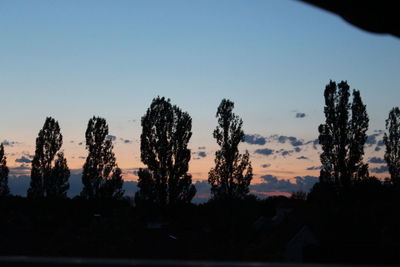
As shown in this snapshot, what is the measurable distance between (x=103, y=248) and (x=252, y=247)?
990 cm

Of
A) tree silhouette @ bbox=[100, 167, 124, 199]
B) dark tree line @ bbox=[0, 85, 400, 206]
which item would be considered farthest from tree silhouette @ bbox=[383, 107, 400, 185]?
tree silhouette @ bbox=[100, 167, 124, 199]

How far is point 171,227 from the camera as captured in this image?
48.4m

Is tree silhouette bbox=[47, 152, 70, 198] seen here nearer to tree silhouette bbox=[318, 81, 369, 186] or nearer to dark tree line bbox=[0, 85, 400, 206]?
dark tree line bbox=[0, 85, 400, 206]

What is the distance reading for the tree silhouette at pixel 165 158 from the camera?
44500 mm

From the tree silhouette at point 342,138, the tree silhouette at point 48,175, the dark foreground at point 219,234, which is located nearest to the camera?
the dark foreground at point 219,234

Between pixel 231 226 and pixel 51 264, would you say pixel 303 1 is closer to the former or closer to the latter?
pixel 51 264

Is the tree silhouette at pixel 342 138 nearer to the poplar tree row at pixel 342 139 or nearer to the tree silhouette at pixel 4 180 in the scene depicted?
Result: the poplar tree row at pixel 342 139

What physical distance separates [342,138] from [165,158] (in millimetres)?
16300

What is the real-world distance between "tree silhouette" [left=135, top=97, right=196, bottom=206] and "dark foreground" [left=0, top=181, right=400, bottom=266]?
2850 mm

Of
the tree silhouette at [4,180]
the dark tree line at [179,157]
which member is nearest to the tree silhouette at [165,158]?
the dark tree line at [179,157]

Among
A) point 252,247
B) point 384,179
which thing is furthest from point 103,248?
point 384,179

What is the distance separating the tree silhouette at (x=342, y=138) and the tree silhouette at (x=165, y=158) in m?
13.0

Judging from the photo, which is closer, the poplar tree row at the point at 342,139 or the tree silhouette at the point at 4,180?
the poplar tree row at the point at 342,139

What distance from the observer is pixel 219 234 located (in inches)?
1610
